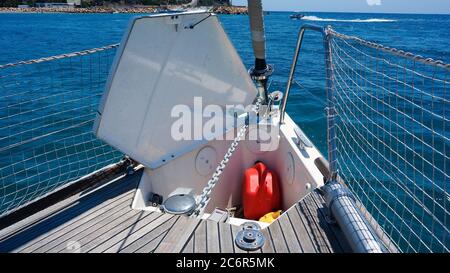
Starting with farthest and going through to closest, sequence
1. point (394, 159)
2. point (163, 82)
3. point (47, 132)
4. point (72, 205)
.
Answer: point (47, 132)
point (394, 159)
point (163, 82)
point (72, 205)

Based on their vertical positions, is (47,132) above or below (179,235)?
below

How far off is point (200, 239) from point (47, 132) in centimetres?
526

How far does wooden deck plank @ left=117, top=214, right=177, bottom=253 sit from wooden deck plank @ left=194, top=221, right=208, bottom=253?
0.19 meters

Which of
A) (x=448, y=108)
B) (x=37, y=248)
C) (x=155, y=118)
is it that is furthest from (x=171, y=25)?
(x=448, y=108)

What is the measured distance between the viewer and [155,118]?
2715 millimetres

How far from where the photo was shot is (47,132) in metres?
6.30

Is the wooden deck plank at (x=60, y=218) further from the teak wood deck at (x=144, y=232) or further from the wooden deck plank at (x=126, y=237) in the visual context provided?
the wooden deck plank at (x=126, y=237)

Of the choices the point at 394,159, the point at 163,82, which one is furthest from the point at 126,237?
the point at 394,159

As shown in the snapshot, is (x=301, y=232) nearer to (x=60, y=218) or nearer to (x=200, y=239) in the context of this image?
(x=200, y=239)

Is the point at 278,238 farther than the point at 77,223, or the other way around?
the point at 77,223

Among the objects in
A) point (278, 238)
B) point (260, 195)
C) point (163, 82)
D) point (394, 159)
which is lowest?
point (394, 159)

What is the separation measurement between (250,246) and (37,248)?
119 centimetres

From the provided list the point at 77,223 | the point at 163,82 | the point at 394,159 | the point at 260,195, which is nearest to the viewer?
the point at 77,223
